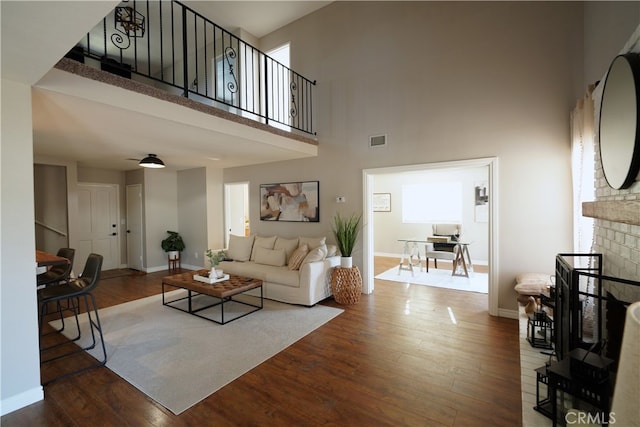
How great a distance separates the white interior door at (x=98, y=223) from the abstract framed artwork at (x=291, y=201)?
3.82 metres

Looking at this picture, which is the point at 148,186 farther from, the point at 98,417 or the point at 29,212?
the point at 98,417

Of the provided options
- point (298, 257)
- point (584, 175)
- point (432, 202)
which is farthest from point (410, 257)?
point (584, 175)

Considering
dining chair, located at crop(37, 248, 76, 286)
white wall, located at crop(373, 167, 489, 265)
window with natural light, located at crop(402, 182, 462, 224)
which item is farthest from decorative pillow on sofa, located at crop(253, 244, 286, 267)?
window with natural light, located at crop(402, 182, 462, 224)

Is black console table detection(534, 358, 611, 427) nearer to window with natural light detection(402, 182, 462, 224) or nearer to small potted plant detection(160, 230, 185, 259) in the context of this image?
window with natural light detection(402, 182, 462, 224)

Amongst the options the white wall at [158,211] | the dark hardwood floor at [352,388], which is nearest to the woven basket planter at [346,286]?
the dark hardwood floor at [352,388]

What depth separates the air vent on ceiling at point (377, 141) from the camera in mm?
4672

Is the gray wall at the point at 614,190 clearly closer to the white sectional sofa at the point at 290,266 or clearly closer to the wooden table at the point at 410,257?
the white sectional sofa at the point at 290,266

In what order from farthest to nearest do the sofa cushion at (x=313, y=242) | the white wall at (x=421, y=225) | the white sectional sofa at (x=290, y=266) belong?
the white wall at (x=421, y=225), the sofa cushion at (x=313, y=242), the white sectional sofa at (x=290, y=266)

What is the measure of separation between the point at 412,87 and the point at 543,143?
1.90 meters

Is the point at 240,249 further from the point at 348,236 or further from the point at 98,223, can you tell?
the point at 98,223

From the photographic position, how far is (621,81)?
1692 mm

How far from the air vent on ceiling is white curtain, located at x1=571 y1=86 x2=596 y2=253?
2.28 m

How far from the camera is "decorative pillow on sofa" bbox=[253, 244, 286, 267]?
4.90 metres

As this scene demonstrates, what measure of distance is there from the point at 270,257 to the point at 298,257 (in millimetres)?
673
